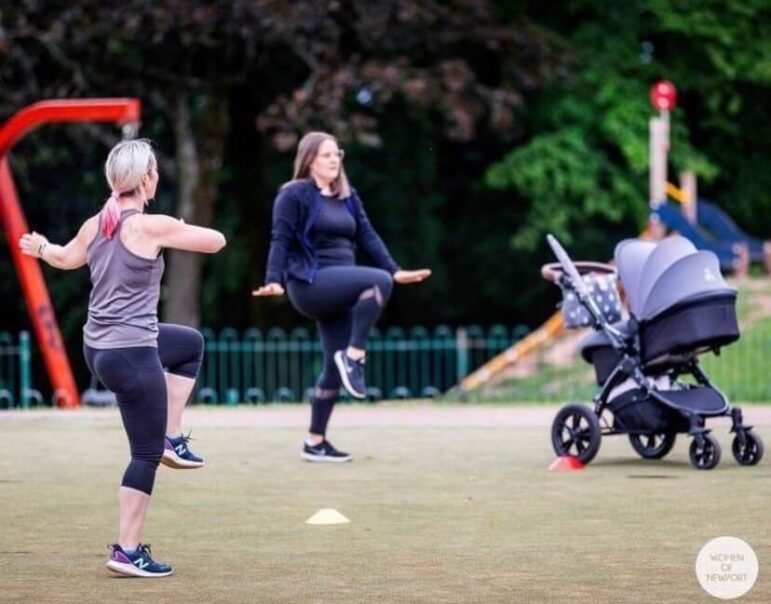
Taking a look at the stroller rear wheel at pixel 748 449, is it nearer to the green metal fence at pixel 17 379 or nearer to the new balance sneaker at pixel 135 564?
the new balance sneaker at pixel 135 564

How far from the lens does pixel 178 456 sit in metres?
8.16

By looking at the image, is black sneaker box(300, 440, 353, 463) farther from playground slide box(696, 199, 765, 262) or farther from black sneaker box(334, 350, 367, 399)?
playground slide box(696, 199, 765, 262)

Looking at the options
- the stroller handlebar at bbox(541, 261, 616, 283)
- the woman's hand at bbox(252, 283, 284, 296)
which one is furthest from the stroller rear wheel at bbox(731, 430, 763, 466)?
the woman's hand at bbox(252, 283, 284, 296)

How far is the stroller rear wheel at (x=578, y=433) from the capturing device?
11.3 meters

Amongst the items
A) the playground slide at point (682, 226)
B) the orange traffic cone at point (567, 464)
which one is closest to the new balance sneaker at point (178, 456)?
the orange traffic cone at point (567, 464)

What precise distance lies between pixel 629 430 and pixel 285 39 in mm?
15783

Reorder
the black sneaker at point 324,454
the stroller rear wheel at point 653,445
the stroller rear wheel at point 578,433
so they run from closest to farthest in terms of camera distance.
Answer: the stroller rear wheel at point 578,433 → the stroller rear wheel at point 653,445 → the black sneaker at point 324,454

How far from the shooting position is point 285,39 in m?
26.5

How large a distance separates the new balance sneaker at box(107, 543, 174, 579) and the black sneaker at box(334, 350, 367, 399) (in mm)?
4129

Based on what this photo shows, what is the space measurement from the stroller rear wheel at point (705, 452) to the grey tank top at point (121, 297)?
4603mm

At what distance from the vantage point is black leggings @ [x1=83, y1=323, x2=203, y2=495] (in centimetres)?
728

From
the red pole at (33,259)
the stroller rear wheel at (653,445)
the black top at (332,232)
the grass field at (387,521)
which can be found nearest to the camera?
the grass field at (387,521)

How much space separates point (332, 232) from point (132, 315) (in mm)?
4377

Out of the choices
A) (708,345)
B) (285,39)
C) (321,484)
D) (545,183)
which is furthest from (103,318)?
(545,183)
